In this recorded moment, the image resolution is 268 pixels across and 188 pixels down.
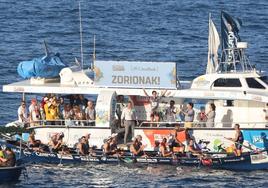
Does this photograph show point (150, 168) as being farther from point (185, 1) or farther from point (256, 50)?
point (185, 1)

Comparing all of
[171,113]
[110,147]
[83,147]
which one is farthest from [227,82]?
[83,147]

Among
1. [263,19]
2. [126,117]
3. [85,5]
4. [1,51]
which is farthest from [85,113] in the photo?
[85,5]

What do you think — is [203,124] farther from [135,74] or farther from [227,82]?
[135,74]

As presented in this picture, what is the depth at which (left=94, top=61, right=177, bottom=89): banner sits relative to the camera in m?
53.4

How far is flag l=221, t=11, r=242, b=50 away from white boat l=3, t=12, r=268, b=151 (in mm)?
409

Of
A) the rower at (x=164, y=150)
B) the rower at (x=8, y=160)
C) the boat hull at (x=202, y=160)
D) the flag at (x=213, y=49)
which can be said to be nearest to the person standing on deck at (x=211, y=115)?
the boat hull at (x=202, y=160)

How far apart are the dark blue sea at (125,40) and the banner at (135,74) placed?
394 centimetres

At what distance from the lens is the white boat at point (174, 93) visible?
173 feet

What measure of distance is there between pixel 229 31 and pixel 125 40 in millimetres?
35667

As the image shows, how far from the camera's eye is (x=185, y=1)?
110875mm

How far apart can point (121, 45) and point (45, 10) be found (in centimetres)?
1989

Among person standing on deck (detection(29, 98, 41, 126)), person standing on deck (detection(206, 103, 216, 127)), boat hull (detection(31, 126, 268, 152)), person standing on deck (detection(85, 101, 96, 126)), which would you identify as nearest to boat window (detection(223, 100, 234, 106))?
person standing on deck (detection(206, 103, 216, 127))

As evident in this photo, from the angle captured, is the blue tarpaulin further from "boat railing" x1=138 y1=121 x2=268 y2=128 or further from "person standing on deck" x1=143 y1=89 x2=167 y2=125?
"boat railing" x1=138 y1=121 x2=268 y2=128

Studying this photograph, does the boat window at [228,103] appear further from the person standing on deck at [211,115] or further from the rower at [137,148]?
the rower at [137,148]
